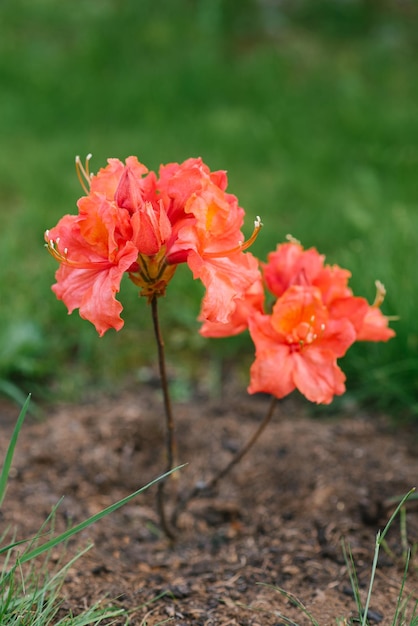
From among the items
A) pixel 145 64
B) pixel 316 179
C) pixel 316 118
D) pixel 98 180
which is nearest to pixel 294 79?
pixel 316 118

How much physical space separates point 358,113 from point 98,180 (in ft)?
13.6

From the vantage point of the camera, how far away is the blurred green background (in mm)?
3250

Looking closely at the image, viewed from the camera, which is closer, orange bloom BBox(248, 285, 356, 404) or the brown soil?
orange bloom BBox(248, 285, 356, 404)

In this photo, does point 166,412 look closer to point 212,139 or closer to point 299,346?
point 299,346

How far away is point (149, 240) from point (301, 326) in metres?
0.45

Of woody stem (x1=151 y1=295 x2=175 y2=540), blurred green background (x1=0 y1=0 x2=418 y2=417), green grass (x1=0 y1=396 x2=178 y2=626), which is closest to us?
green grass (x1=0 y1=396 x2=178 y2=626)

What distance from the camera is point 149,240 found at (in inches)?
65.6

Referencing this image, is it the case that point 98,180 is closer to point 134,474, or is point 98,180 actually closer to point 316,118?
point 134,474

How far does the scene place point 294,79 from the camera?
6148 mm

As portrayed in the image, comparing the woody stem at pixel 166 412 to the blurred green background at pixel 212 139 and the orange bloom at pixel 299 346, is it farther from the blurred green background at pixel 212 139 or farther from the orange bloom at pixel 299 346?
the blurred green background at pixel 212 139

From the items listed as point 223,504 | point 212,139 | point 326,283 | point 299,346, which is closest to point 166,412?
point 299,346

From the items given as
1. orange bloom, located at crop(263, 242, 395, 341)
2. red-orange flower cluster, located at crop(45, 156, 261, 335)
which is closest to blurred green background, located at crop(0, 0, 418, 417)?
orange bloom, located at crop(263, 242, 395, 341)

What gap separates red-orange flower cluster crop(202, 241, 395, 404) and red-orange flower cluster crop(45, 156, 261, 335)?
0.17 metres

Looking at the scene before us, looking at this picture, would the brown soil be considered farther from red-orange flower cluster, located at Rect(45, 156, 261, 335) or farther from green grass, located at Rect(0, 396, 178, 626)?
red-orange flower cluster, located at Rect(45, 156, 261, 335)
